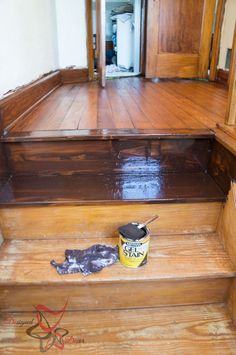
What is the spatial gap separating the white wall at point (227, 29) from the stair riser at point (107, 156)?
1698mm

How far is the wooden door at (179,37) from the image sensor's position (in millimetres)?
2703

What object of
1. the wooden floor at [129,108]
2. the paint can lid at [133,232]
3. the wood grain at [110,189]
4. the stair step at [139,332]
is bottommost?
the stair step at [139,332]

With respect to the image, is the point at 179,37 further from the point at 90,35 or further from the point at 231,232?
the point at 231,232

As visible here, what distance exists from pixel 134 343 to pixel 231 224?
54 centimetres

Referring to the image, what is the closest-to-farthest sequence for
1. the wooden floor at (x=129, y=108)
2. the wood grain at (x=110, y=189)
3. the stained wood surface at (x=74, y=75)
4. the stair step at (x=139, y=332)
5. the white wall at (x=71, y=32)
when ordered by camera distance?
the stair step at (x=139, y=332), the wood grain at (x=110, y=189), the wooden floor at (x=129, y=108), the white wall at (x=71, y=32), the stained wood surface at (x=74, y=75)

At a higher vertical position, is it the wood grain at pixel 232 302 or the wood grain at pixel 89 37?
the wood grain at pixel 89 37

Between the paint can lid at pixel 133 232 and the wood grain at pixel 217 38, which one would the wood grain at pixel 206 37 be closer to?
the wood grain at pixel 217 38

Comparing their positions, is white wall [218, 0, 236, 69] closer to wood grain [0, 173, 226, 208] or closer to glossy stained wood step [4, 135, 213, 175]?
glossy stained wood step [4, 135, 213, 175]

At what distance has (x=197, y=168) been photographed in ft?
4.16

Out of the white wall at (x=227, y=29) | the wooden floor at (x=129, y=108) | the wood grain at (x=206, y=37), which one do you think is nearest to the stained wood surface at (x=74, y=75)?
the wooden floor at (x=129, y=108)

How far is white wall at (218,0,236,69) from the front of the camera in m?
2.37

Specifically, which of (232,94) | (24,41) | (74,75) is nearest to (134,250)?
(232,94)

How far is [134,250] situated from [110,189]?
29 cm

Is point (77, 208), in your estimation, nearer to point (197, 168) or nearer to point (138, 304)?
point (138, 304)
